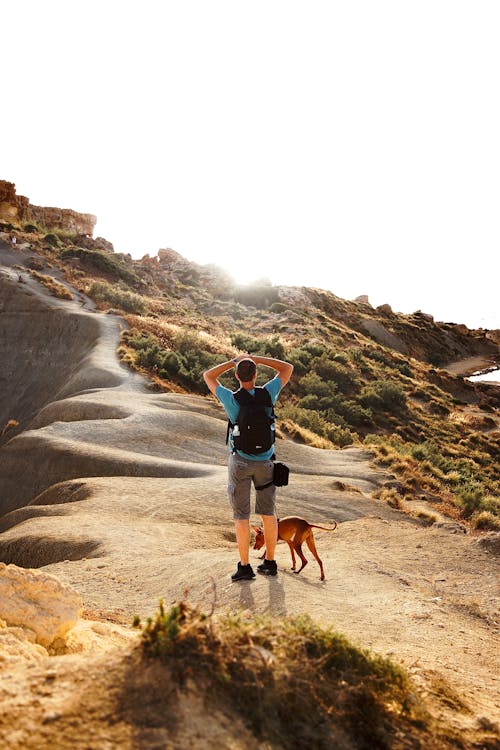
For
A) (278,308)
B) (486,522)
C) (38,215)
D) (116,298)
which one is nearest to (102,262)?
(116,298)

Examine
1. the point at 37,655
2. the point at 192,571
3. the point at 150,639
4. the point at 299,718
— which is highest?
the point at 150,639

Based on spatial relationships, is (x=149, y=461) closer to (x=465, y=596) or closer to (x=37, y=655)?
(x=465, y=596)

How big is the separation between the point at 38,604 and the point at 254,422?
2632 mm

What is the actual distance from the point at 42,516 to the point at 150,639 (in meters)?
8.81

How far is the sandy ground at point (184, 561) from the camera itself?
2596mm

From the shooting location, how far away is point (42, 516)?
35.6 feet

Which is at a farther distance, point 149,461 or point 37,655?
point 149,461

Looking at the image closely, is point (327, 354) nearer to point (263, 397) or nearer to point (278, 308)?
point (278, 308)

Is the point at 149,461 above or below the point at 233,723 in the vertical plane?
below

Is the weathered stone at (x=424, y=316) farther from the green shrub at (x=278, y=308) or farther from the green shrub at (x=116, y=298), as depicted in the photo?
the green shrub at (x=116, y=298)

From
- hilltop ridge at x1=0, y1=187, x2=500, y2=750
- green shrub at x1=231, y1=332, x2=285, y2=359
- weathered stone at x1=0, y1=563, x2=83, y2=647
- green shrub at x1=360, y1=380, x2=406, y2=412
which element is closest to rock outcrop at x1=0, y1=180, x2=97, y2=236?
hilltop ridge at x1=0, y1=187, x2=500, y2=750

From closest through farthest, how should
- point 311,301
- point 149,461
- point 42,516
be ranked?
1. point 42,516
2. point 149,461
3. point 311,301

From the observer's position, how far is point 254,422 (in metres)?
6.04

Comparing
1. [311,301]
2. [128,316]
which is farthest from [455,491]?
[311,301]
